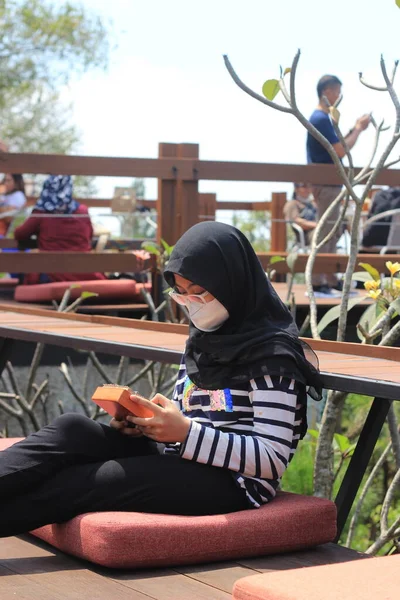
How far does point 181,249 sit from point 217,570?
2.63 feet

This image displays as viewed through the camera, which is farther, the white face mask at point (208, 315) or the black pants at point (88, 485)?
the white face mask at point (208, 315)

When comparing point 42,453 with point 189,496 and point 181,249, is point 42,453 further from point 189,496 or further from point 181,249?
point 181,249

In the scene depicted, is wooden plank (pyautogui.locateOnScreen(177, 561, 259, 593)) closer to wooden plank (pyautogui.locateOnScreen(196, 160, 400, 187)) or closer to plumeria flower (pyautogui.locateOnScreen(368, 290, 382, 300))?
plumeria flower (pyautogui.locateOnScreen(368, 290, 382, 300))

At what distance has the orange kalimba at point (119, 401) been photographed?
2664mm

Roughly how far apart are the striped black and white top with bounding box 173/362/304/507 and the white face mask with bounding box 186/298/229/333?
0.58 feet

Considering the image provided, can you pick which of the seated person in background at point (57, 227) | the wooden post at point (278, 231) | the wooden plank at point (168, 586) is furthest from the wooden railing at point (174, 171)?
the wooden plank at point (168, 586)

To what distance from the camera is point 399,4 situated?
337 centimetres

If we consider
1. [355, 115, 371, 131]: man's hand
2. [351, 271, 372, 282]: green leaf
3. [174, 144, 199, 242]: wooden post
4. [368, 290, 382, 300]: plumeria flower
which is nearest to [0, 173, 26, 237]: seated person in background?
[174, 144, 199, 242]: wooden post

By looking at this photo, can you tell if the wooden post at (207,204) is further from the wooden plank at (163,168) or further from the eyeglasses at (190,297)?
the eyeglasses at (190,297)

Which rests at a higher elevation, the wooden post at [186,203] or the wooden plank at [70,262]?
the wooden post at [186,203]

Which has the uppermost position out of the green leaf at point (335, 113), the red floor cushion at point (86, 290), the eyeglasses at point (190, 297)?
the green leaf at point (335, 113)

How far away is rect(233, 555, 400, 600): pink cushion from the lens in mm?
1973

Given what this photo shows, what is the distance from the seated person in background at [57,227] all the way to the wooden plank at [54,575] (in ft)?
16.0

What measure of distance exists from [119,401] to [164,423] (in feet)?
0.40
